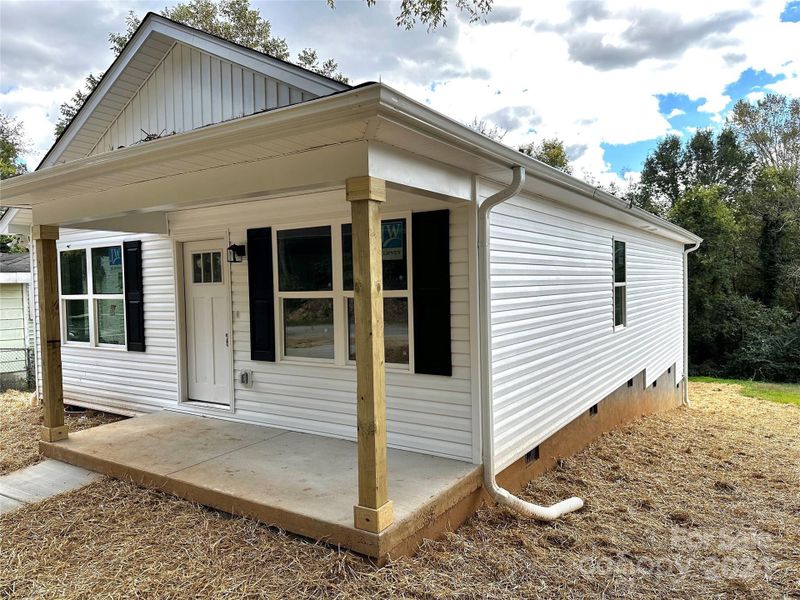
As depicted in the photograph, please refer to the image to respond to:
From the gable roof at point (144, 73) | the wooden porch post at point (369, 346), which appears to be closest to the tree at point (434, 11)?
the gable roof at point (144, 73)

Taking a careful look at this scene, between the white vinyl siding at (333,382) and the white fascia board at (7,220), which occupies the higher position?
the white fascia board at (7,220)

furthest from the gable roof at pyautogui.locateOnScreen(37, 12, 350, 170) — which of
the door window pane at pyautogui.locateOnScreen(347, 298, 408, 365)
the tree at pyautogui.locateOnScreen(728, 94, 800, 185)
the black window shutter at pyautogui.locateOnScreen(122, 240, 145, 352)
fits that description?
the tree at pyautogui.locateOnScreen(728, 94, 800, 185)

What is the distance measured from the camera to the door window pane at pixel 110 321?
6664 mm

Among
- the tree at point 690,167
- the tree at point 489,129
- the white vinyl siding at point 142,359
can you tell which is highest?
the tree at point 489,129

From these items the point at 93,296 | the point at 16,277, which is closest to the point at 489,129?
the point at 16,277

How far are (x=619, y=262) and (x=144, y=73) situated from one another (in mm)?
6607

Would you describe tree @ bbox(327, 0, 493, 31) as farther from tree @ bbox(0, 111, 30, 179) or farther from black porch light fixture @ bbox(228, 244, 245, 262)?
tree @ bbox(0, 111, 30, 179)

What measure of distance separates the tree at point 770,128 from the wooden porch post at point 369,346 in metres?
24.1

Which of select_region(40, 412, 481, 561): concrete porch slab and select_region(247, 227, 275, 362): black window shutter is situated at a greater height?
select_region(247, 227, 275, 362): black window shutter

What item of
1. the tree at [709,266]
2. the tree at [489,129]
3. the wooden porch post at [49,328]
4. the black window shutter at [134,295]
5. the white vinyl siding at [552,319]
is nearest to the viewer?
the white vinyl siding at [552,319]

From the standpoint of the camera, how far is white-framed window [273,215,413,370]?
4492 mm

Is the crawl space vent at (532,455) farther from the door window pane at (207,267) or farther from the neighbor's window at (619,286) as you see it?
the door window pane at (207,267)

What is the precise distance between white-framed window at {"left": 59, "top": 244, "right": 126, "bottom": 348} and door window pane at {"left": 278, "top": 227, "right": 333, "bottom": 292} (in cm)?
265

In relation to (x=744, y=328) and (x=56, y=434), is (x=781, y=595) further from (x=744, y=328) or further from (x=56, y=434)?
(x=744, y=328)
